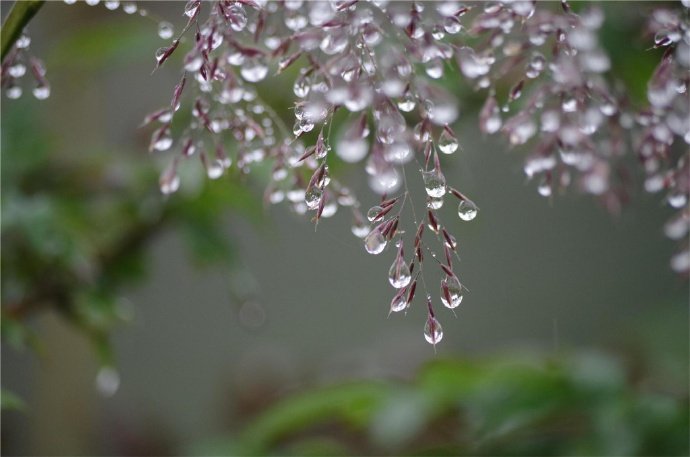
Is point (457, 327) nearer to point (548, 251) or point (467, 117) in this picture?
point (548, 251)

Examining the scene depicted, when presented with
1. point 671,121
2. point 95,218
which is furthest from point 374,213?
point 95,218

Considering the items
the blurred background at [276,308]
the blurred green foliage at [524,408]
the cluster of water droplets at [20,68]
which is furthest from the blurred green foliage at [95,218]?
the cluster of water droplets at [20,68]

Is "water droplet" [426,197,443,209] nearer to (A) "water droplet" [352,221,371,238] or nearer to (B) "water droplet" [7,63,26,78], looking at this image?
(A) "water droplet" [352,221,371,238]

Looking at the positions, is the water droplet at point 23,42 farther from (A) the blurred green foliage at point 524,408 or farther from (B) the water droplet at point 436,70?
(A) the blurred green foliage at point 524,408

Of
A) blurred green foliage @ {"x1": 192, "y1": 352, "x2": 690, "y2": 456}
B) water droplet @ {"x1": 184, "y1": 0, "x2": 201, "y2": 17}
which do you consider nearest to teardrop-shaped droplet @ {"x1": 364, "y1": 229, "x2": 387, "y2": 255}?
water droplet @ {"x1": 184, "y1": 0, "x2": 201, "y2": 17}

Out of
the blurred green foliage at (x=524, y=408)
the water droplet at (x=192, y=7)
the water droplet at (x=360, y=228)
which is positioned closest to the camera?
the water droplet at (x=192, y=7)

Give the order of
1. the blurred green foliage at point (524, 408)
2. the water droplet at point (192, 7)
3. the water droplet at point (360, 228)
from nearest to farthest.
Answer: the water droplet at point (192, 7), the water droplet at point (360, 228), the blurred green foliage at point (524, 408)

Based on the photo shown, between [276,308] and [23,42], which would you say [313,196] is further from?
[276,308]
